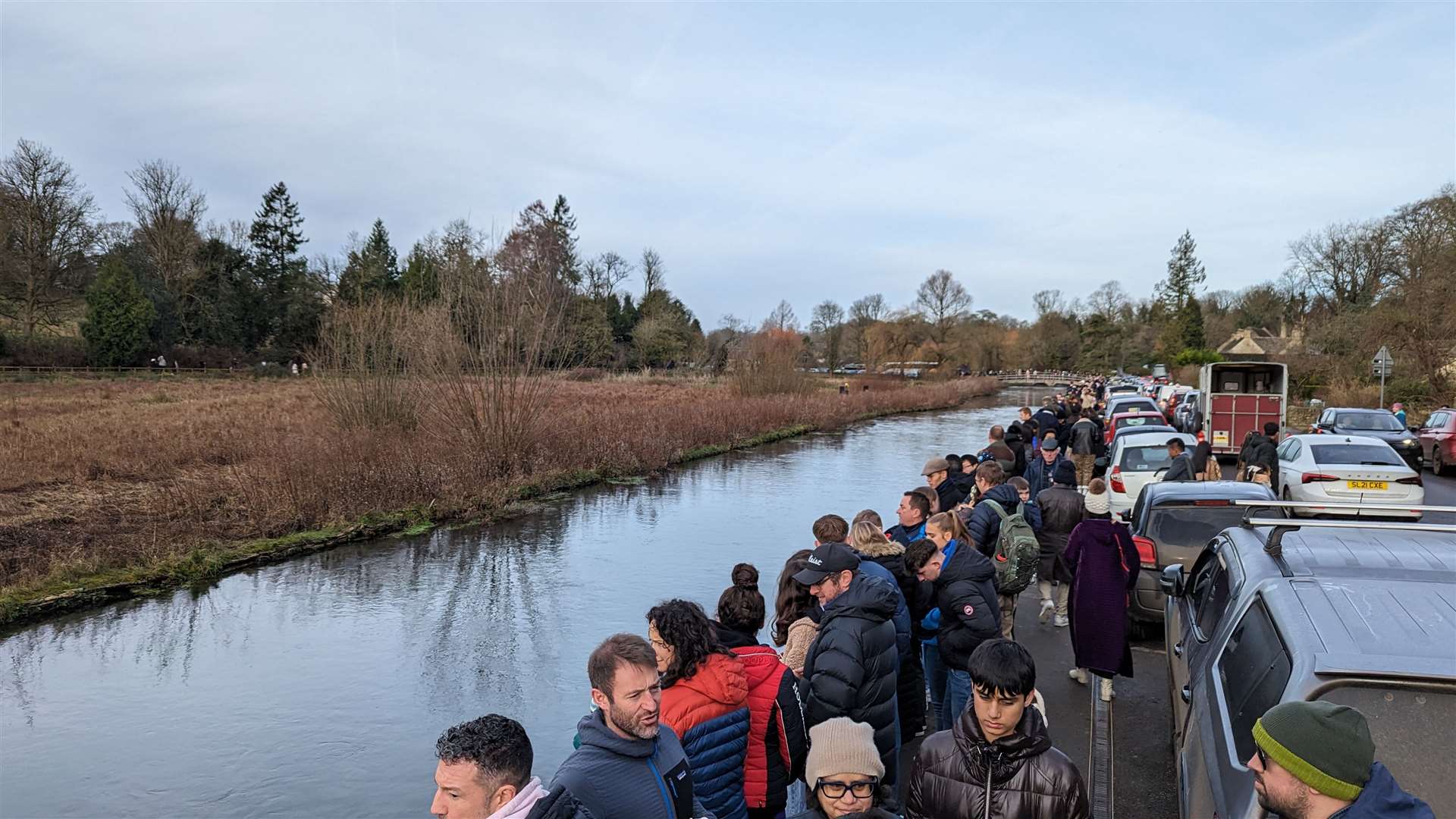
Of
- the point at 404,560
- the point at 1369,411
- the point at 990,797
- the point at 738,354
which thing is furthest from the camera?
the point at 738,354

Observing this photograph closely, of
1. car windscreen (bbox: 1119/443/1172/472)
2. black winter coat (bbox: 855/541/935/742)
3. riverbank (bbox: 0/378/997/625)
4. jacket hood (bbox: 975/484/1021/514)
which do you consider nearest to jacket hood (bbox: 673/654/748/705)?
black winter coat (bbox: 855/541/935/742)

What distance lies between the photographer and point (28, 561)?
36.7 ft

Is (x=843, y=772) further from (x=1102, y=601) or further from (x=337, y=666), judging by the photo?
(x=337, y=666)

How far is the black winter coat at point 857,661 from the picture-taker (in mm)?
4004

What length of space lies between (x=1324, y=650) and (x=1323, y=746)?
40.4 inches

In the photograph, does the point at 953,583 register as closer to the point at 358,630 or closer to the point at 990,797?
the point at 990,797

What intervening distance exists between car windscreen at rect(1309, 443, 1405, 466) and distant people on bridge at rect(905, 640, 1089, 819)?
1236cm

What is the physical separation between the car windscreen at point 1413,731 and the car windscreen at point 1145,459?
11.0m

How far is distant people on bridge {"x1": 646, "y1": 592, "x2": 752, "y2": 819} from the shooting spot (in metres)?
3.44

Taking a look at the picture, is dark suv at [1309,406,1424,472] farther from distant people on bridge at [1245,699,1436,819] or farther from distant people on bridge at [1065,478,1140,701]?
distant people on bridge at [1245,699,1436,819]

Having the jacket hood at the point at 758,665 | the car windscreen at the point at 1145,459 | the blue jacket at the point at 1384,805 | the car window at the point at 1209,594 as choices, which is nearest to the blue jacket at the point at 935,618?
the car window at the point at 1209,594

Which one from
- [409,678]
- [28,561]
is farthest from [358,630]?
[28,561]

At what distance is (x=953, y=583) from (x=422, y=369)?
51.2 feet

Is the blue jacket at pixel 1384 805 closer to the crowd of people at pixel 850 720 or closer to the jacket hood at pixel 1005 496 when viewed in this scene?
the crowd of people at pixel 850 720
